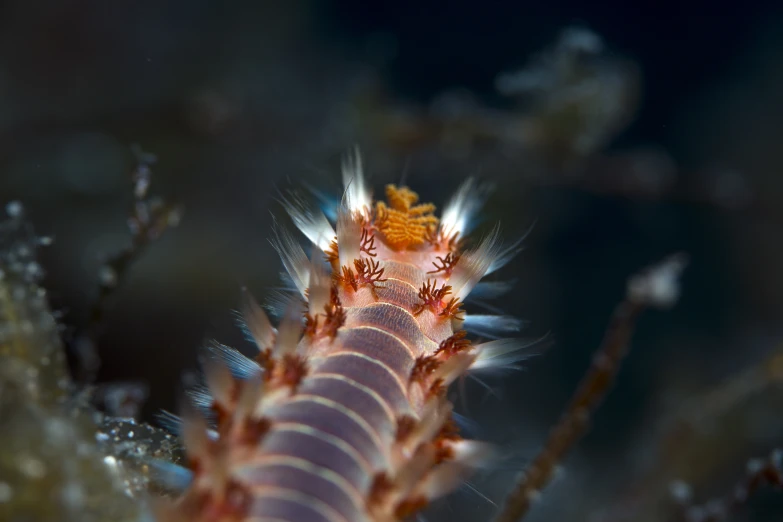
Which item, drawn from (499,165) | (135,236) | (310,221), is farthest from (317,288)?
(499,165)

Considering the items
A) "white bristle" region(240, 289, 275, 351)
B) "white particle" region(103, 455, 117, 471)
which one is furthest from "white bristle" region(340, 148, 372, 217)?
"white particle" region(103, 455, 117, 471)

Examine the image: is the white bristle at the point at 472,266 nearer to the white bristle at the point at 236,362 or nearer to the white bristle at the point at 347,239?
the white bristle at the point at 347,239

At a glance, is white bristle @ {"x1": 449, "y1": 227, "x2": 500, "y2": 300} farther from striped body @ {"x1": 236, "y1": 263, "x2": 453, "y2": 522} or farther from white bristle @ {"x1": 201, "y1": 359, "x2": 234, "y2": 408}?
white bristle @ {"x1": 201, "y1": 359, "x2": 234, "y2": 408}

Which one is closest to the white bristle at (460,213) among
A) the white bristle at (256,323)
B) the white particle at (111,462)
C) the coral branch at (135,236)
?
the white bristle at (256,323)

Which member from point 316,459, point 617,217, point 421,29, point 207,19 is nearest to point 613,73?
point 617,217

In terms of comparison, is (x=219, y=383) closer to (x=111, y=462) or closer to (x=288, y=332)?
(x=288, y=332)
